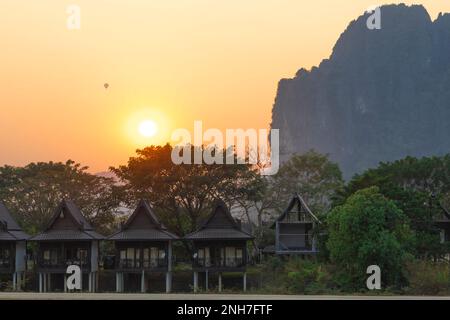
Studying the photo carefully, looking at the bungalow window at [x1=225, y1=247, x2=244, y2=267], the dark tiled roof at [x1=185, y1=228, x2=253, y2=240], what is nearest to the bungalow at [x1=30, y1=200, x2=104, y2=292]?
the dark tiled roof at [x1=185, y1=228, x2=253, y2=240]

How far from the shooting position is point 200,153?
187ft

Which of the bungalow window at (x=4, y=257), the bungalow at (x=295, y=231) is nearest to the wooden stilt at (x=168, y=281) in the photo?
the bungalow at (x=295, y=231)

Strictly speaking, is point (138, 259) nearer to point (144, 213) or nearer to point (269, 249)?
point (144, 213)

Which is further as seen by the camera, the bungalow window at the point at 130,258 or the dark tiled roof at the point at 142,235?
the bungalow window at the point at 130,258

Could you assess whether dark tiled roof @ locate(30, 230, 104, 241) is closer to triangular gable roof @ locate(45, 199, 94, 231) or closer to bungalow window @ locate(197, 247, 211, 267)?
triangular gable roof @ locate(45, 199, 94, 231)

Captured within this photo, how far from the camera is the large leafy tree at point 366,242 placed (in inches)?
1449

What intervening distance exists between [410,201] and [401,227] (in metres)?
6.22

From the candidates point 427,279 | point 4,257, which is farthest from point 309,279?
point 4,257

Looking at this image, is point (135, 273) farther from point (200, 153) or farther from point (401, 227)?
point (401, 227)

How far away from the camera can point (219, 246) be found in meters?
46.7

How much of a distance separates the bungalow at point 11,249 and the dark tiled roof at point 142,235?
649cm

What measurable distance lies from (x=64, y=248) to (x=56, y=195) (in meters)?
12.5

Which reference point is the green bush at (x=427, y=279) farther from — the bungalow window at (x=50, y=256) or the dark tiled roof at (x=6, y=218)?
the dark tiled roof at (x=6, y=218)
